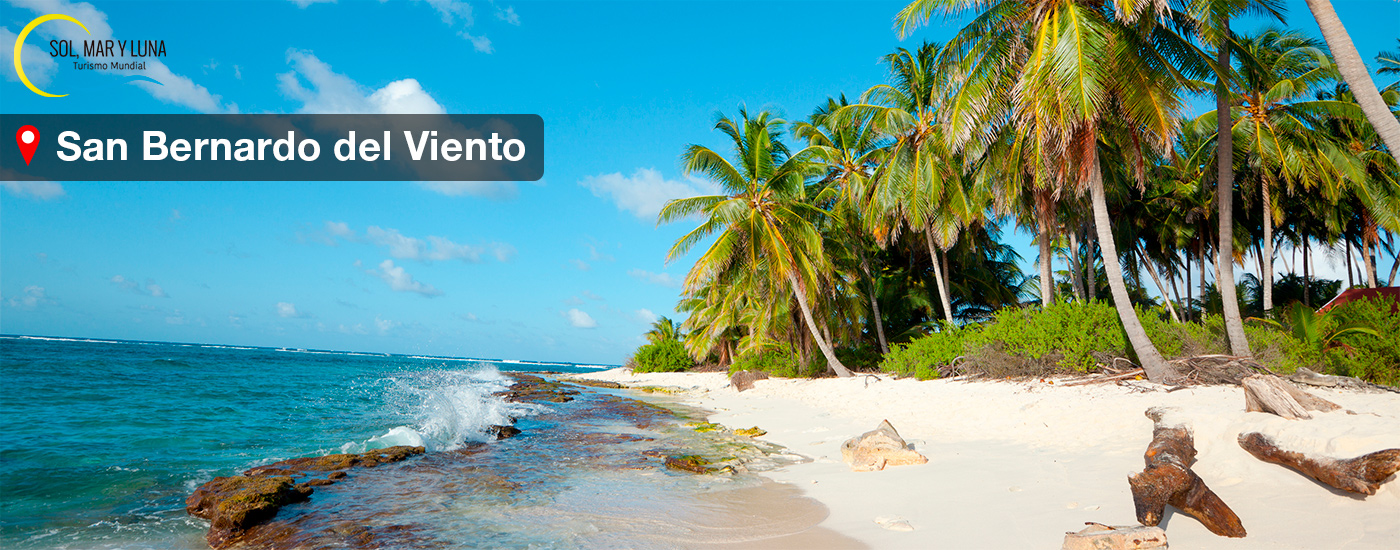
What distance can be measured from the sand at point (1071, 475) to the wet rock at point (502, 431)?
4.77m

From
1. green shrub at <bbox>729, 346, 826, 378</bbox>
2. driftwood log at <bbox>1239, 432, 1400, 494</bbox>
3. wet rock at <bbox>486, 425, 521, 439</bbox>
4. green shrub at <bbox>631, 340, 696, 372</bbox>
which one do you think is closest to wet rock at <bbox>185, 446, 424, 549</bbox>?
wet rock at <bbox>486, 425, 521, 439</bbox>

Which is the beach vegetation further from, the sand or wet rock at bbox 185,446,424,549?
wet rock at bbox 185,446,424,549

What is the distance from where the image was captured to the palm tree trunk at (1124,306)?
398 inches

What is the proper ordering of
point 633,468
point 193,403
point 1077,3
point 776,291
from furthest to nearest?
1. point 776,291
2. point 193,403
3. point 1077,3
4. point 633,468

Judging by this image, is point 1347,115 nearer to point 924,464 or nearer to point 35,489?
point 924,464

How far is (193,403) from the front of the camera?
1672 cm

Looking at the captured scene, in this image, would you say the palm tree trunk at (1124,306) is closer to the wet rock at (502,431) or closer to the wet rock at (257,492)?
the wet rock at (502,431)

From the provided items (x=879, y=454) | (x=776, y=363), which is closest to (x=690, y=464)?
(x=879, y=454)

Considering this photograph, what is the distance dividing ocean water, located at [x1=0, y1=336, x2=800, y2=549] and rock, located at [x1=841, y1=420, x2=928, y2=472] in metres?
1.39

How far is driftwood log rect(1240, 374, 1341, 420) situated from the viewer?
Result: 5.24 m

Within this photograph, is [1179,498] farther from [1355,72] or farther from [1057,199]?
[1057,199]

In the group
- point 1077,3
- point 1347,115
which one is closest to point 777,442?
point 1077,3

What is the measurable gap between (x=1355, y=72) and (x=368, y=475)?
12.8m

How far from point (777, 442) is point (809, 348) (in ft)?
43.1
